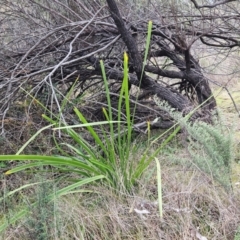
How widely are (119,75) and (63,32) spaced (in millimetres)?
678

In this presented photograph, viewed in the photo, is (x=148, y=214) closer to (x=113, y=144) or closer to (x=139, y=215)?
(x=139, y=215)

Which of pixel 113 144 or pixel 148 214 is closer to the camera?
pixel 148 214

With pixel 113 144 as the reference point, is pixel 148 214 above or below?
below

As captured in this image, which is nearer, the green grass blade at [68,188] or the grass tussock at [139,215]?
the grass tussock at [139,215]

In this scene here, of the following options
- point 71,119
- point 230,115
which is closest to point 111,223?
point 71,119

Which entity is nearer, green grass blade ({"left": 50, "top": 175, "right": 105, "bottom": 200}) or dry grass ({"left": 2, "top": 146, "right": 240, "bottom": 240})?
dry grass ({"left": 2, "top": 146, "right": 240, "bottom": 240})

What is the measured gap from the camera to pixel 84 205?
256 cm

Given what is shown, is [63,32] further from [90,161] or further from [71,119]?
[90,161]

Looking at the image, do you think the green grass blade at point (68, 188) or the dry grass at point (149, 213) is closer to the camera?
the dry grass at point (149, 213)

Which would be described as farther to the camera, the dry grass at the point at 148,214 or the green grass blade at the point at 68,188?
the green grass blade at the point at 68,188

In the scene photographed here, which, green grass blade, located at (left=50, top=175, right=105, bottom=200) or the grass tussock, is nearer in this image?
the grass tussock

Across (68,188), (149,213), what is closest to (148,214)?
(149,213)

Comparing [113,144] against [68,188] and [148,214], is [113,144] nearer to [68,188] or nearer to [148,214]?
[68,188]

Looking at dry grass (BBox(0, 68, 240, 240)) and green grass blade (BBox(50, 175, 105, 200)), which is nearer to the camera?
dry grass (BBox(0, 68, 240, 240))
